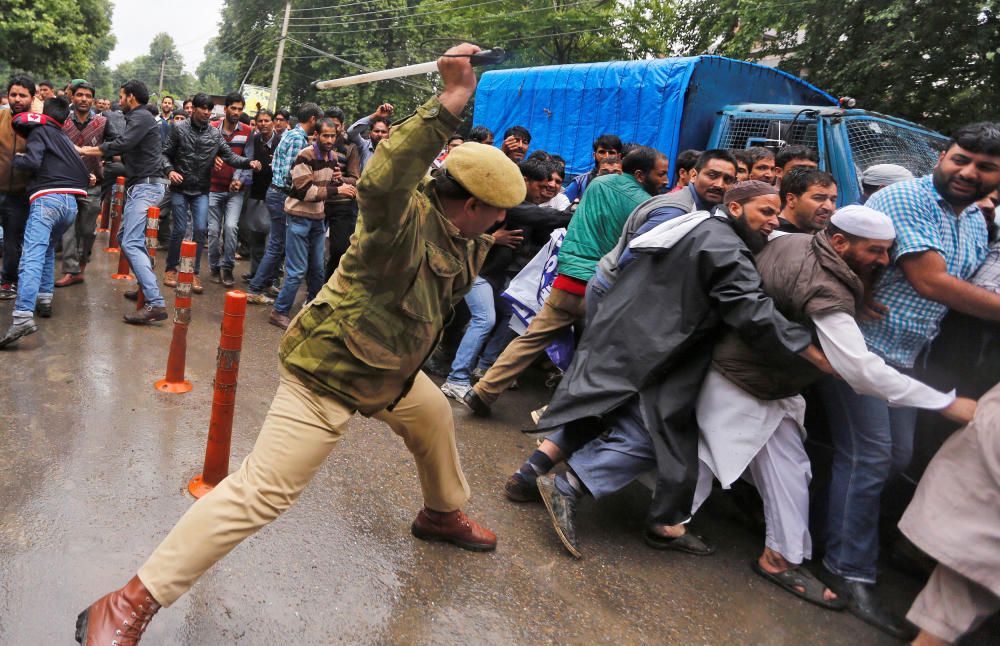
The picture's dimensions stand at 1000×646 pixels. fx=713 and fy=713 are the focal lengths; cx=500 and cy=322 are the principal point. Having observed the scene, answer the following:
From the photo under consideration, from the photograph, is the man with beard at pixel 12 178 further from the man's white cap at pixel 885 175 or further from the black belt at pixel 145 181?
the man's white cap at pixel 885 175

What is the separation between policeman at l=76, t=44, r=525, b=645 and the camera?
215 centimetres

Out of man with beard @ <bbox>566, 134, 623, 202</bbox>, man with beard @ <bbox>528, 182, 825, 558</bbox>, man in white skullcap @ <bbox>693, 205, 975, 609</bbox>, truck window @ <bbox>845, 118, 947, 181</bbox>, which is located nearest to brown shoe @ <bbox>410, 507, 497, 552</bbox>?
man with beard @ <bbox>528, 182, 825, 558</bbox>

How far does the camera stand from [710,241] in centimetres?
317

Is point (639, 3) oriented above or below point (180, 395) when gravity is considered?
above

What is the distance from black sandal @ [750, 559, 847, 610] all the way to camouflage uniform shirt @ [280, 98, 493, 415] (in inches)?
79.6

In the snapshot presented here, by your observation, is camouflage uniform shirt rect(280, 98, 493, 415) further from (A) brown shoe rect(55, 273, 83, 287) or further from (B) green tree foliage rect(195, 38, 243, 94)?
(B) green tree foliage rect(195, 38, 243, 94)

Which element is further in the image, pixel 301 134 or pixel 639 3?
pixel 639 3

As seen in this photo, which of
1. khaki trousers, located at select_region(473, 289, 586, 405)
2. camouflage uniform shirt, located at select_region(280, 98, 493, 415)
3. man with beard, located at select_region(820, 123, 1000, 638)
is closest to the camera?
camouflage uniform shirt, located at select_region(280, 98, 493, 415)

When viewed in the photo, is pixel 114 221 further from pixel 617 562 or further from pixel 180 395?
pixel 617 562

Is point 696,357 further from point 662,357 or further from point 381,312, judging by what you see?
point 381,312

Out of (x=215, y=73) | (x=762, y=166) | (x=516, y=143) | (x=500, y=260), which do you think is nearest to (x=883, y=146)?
(x=762, y=166)

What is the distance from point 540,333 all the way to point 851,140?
10.4 ft

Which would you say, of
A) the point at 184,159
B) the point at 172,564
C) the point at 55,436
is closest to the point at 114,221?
the point at 184,159

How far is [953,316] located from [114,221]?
9.31 m
